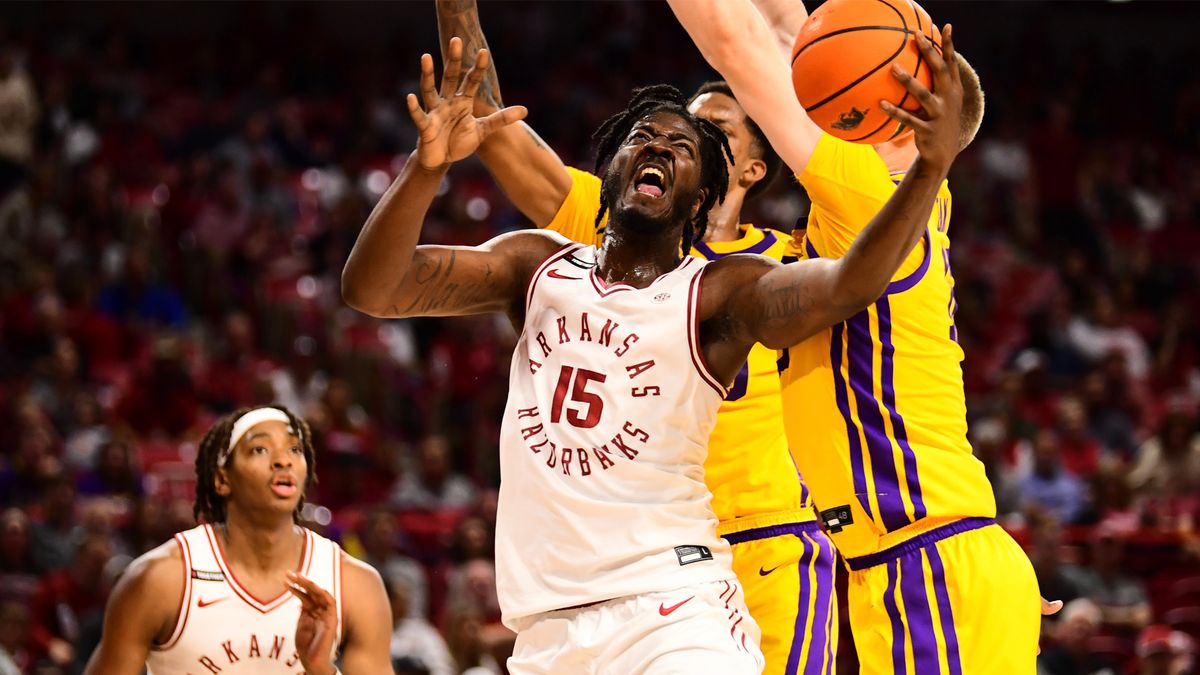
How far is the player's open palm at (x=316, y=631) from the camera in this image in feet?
16.7

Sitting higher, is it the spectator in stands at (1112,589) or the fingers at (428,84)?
the fingers at (428,84)

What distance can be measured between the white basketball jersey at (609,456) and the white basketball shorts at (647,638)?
42 mm

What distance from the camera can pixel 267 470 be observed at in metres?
5.66

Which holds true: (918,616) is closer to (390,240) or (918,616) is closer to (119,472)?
(390,240)

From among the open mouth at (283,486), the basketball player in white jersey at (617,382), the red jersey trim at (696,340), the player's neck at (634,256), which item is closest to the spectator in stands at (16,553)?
the open mouth at (283,486)

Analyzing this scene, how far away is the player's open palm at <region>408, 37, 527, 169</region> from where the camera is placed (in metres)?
3.77

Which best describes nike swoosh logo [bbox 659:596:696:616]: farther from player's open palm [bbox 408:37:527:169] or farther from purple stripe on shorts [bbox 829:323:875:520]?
player's open palm [bbox 408:37:527:169]

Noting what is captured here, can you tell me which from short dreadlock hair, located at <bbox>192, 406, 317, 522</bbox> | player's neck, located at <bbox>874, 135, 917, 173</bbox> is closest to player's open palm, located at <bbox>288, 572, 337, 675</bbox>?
short dreadlock hair, located at <bbox>192, 406, 317, 522</bbox>

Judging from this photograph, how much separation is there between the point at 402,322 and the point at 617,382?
31.6 feet

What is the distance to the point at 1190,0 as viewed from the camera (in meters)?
18.6

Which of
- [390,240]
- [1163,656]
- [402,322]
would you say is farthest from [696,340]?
[402,322]

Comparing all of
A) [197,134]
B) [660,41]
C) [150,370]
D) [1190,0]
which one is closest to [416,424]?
[150,370]

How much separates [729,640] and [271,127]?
1204 centimetres

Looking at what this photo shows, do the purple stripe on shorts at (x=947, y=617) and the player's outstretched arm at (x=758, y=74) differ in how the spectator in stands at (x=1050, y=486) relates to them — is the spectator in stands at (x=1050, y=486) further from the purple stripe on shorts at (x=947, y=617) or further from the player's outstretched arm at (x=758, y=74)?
the player's outstretched arm at (x=758, y=74)
